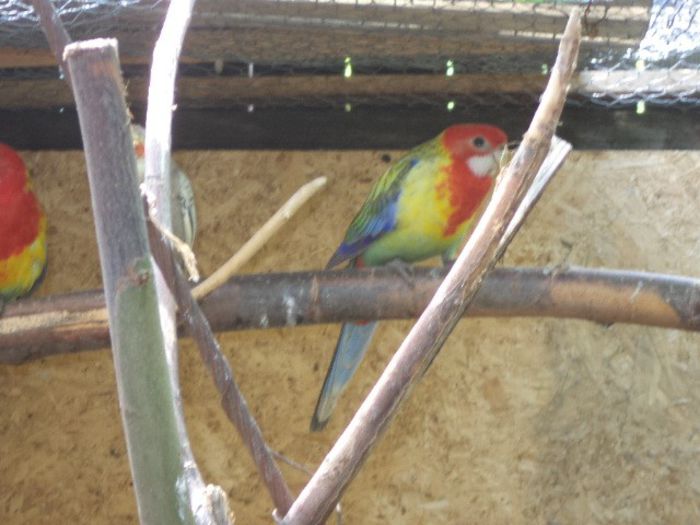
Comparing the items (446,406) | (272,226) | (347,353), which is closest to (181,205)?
(347,353)

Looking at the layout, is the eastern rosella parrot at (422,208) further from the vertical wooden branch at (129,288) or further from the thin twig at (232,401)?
the vertical wooden branch at (129,288)

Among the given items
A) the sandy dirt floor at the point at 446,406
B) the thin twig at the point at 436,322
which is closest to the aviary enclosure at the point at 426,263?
the sandy dirt floor at the point at 446,406

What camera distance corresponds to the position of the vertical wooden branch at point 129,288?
1.71ft

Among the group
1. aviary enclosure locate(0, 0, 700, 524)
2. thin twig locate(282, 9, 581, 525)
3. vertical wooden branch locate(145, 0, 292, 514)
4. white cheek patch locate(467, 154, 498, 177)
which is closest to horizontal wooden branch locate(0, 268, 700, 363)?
aviary enclosure locate(0, 0, 700, 524)

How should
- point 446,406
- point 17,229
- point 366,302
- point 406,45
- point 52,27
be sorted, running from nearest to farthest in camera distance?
point 52,27 → point 366,302 → point 406,45 → point 17,229 → point 446,406

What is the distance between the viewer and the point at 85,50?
51cm

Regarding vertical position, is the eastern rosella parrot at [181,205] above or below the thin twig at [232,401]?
below

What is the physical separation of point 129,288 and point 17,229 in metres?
1.28

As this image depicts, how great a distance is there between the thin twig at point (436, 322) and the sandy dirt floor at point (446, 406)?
1329mm

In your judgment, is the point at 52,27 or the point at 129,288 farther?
the point at 52,27

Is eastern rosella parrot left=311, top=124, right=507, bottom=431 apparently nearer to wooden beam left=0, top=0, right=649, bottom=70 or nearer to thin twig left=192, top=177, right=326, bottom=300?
wooden beam left=0, top=0, right=649, bottom=70

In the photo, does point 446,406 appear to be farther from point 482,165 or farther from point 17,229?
point 17,229

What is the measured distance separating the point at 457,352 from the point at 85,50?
1544 millimetres

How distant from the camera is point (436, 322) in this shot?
624 millimetres
